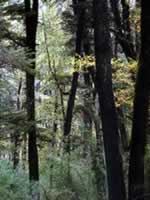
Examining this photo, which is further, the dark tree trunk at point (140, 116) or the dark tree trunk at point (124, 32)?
the dark tree trunk at point (124, 32)

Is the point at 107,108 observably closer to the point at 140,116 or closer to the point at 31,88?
the point at 140,116

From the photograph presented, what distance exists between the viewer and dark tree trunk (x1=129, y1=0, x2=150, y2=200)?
295 inches

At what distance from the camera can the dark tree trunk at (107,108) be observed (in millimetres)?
8203

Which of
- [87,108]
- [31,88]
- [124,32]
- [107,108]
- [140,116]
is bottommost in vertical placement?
[140,116]

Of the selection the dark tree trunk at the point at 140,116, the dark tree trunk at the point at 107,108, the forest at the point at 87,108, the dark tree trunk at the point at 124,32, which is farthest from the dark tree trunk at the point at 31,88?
the dark tree trunk at the point at 140,116

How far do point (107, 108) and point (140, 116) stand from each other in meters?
0.92

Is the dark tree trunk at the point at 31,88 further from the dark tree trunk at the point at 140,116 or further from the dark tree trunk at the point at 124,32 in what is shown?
the dark tree trunk at the point at 140,116

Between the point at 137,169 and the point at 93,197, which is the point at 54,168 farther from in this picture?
the point at 137,169

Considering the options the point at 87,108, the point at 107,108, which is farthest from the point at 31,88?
the point at 87,108

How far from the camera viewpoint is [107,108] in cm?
833

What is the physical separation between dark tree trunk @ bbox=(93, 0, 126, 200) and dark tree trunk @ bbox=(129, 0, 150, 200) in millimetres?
576

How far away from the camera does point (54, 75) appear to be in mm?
19766

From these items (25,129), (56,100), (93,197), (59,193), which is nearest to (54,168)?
Result: (93,197)

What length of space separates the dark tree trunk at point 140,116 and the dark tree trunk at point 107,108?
0.58 metres
